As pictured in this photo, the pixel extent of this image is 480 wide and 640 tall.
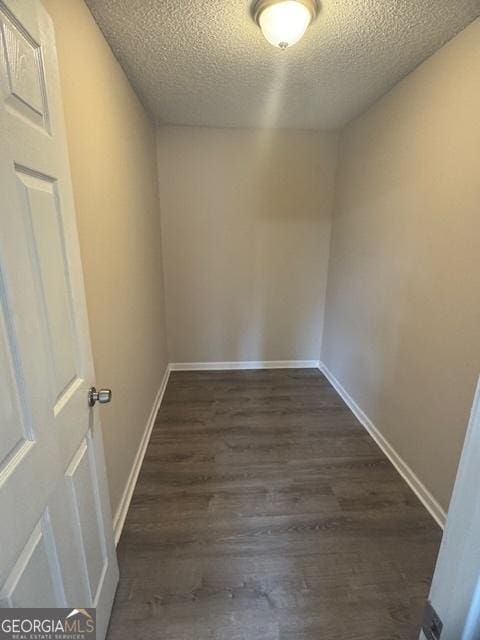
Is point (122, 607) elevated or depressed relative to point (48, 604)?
depressed

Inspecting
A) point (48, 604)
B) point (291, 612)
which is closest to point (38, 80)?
point (48, 604)

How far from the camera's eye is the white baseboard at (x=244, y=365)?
340 cm

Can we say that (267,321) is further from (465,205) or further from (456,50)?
(456,50)

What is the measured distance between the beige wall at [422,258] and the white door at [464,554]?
870 millimetres

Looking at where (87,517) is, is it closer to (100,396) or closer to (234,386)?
(100,396)

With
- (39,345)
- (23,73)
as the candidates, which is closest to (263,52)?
(23,73)

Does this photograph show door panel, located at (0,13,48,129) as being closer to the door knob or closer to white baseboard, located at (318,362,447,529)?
the door knob

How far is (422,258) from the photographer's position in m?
1.76

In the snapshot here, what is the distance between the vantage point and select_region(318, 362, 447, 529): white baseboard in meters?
1.66

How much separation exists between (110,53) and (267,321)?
243cm

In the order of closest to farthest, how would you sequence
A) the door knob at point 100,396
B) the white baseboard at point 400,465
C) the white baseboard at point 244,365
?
the door knob at point 100,396 → the white baseboard at point 400,465 → the white baseboard at point 244,365

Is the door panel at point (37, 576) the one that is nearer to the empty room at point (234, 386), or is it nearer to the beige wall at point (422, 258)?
the empty room at point (234, 386)

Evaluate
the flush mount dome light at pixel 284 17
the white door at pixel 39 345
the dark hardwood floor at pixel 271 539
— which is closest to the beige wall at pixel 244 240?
the dark hardwood floor at pixel 271 539

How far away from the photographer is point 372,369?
2.34 metres
